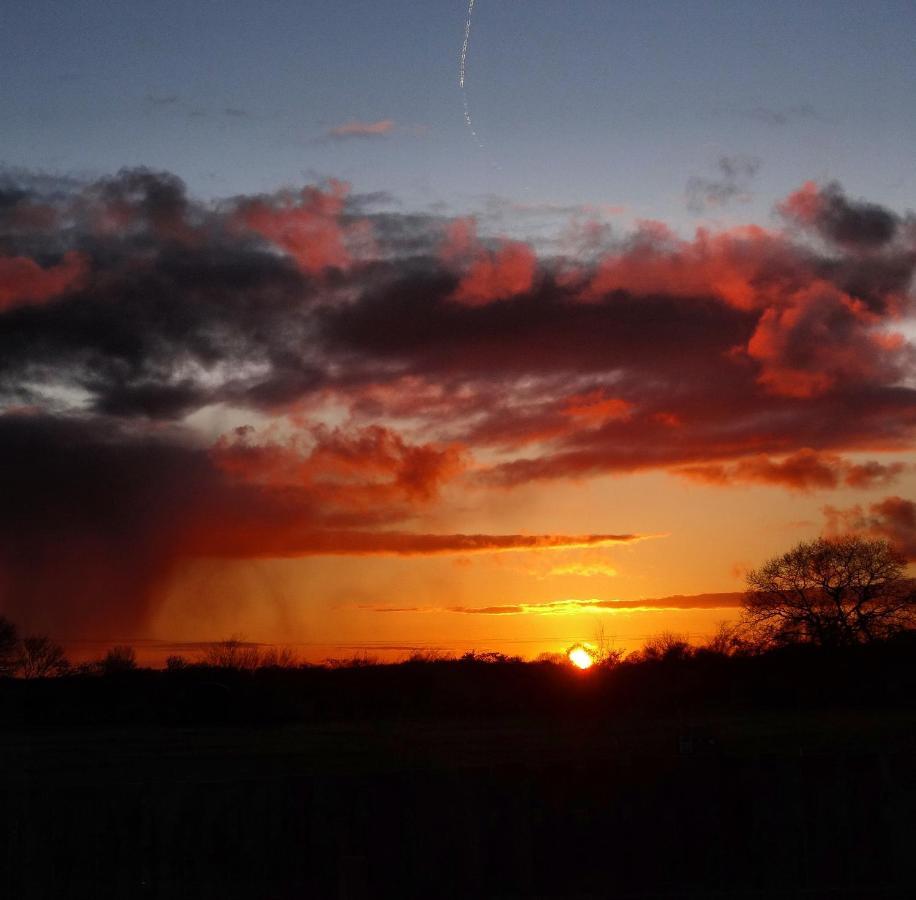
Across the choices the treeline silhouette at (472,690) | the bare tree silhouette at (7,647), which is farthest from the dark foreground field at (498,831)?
the bare tree silhouette at (7,647)

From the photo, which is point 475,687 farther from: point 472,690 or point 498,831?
point 498,831

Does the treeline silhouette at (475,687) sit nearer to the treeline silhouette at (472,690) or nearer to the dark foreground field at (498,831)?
the treeline silhouette at (472,690)

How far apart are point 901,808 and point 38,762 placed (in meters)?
25.5

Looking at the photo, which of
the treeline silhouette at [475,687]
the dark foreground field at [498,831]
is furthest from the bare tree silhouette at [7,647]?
the dark foreground field at [498,831]

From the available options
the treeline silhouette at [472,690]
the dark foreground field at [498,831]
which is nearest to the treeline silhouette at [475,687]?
the treeline silhouette at [472,690]

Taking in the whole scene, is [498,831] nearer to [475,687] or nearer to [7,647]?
[475,687]

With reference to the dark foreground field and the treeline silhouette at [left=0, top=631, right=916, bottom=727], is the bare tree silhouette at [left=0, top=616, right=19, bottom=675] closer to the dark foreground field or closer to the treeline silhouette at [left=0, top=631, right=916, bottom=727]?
the treeline silhouette at [left=0, top=631, right=916, bottom=727]

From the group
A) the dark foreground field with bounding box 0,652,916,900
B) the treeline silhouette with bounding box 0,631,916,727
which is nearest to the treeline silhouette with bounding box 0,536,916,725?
the treeline silhouette with bounding box 0,631,916,727

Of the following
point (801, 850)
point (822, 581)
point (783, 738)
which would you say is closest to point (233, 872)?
point (801, 850)

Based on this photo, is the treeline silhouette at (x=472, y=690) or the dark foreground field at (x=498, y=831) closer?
the dark foreground field at (x=498, y=831)

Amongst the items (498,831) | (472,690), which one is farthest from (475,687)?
(498,831)

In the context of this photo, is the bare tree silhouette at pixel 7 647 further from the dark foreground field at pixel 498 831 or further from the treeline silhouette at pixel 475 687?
the dark foreground field at pixel 498 831

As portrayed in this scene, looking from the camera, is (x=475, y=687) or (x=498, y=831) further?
(x=475, y=687)

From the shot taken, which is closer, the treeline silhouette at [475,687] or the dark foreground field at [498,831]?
the dark foreground field at [498,831]
